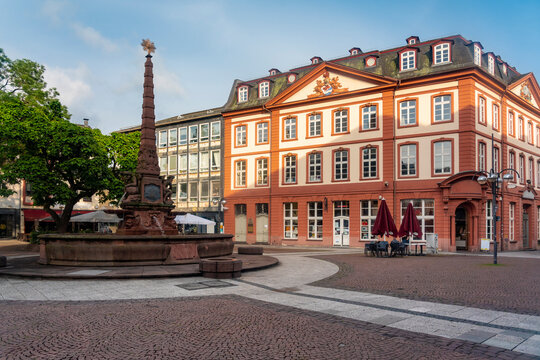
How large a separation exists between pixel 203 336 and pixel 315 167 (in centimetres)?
3037

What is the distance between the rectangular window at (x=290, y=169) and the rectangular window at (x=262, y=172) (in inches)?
82.0

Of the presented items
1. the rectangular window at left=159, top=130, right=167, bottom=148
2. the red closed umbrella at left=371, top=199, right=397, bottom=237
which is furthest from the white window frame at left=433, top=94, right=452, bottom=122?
the rectangular window at left=159, top=130, right=167, bottom=148

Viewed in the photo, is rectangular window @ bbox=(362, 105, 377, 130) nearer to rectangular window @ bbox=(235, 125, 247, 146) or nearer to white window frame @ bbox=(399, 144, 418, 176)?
white window frame @ bbox=(399, 144, 418, 176)

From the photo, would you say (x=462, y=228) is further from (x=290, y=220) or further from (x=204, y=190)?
(x=204, y=190)

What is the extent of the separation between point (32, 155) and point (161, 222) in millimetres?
13388

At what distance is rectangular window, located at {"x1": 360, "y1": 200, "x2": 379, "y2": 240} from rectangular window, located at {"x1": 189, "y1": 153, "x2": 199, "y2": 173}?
20.7 m

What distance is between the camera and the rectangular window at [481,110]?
103 feet

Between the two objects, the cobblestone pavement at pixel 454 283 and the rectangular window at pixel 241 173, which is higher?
the rectangular window at pixel 241 173

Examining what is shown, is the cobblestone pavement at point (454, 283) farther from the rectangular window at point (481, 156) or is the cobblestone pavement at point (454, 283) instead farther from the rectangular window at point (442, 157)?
the rectangular window at point (481, 156)

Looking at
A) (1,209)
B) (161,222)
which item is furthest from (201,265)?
(1,209)

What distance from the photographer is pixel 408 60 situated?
110 feet

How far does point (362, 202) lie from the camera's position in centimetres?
3438

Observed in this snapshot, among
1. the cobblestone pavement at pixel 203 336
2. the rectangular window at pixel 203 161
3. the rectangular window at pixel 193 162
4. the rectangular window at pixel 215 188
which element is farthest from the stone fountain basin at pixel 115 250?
the rectangular window at pixel 193 162

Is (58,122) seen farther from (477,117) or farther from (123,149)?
(477,117)
